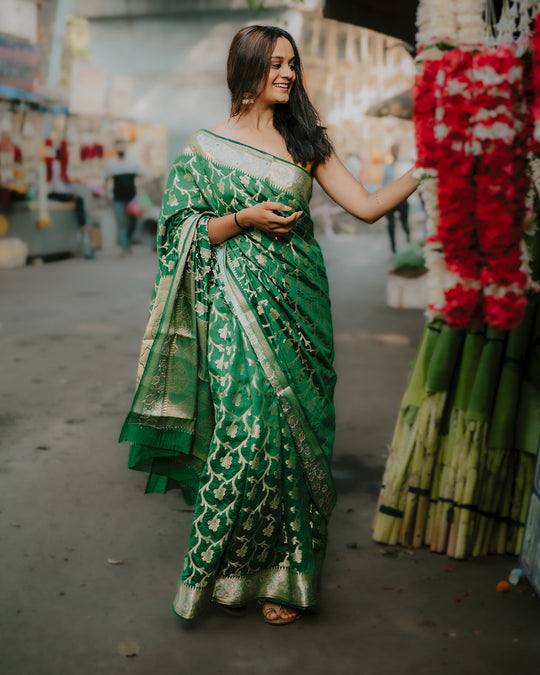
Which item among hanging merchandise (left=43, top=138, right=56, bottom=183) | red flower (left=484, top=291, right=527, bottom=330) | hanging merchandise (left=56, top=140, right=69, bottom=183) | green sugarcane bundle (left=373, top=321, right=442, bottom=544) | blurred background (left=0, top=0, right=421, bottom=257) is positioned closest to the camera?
red flower (left=484, top=291, right=527, bottom=330)

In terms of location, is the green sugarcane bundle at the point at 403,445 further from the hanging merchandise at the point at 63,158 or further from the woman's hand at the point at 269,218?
the hanging merchandise at the point at 63,158

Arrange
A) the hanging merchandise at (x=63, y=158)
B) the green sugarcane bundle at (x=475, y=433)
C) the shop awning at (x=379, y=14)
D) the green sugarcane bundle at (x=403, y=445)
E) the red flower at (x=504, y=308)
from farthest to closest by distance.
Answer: the hanging merchandise at (x=63, y=158)
the shop awning at (x=379, y=14)
the green sugarcane bundle at (x=403, y=445)
the green sugarcane bundle at (x=475, y=433)
the red flower at (x=504, y=308)

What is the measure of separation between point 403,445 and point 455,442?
0.22 meters

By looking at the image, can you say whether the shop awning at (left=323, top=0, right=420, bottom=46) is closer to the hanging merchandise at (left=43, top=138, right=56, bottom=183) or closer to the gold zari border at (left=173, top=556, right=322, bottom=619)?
the gold zari border at (left=173, top=556, right=322, bottom=619)

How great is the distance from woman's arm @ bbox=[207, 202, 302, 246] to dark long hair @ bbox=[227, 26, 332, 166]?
27cm

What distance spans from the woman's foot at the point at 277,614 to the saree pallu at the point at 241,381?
0.06 meters

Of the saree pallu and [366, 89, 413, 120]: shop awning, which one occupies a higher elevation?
[366, 89, 413, 120]: shop awning

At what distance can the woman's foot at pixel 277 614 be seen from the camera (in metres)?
2.92

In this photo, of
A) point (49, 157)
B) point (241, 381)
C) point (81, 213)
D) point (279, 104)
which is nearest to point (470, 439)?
point (241, 381)

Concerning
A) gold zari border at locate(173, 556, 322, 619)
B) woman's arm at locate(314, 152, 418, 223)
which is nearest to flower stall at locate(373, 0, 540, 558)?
woman's arm at locate(314, 152, 418, 223)

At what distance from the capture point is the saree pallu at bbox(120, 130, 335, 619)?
9.16ft

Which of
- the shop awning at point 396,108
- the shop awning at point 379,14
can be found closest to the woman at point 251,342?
the shop awning at point 379,14

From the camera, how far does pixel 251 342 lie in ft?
9.29

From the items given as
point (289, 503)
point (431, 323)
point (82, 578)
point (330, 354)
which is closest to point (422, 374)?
point (431, 323)
